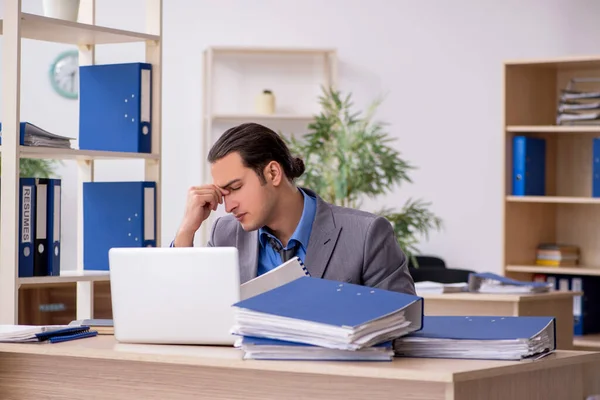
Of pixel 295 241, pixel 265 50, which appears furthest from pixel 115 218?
pixel 265 50

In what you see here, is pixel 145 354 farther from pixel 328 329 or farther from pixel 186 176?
pixel 186 176

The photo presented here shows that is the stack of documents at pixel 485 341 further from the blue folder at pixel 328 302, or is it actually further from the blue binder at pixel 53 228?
the blue binder at pixel 53 228

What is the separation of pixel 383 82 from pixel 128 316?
481 centimetres

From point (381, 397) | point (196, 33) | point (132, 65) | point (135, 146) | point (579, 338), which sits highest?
point (196, 33)

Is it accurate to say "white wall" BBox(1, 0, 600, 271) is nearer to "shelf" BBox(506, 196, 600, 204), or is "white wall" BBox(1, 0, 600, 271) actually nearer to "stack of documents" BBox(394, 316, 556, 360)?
"shelf" BBox(506, 196, 600, 204)

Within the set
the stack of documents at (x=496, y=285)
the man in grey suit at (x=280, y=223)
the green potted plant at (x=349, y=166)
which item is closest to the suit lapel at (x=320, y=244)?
the man in grey suit at (x=280, y=223)

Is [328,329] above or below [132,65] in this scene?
below

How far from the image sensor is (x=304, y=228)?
291cm

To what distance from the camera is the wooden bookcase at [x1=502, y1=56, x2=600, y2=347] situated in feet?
18.6

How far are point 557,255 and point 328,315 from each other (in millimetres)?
4051

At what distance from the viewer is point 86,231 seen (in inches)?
145

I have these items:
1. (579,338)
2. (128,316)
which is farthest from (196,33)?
(128,316)

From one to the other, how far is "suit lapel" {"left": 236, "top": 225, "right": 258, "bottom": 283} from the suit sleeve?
0.32 metres

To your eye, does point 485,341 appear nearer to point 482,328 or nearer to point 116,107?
point 482,328
